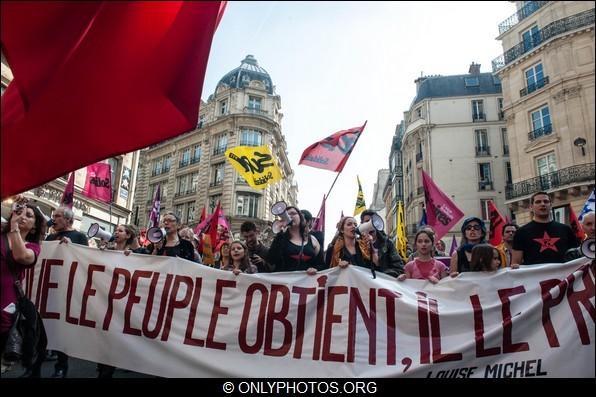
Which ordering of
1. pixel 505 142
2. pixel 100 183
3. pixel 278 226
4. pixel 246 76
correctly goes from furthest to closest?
pixel 246 76 < pixel 505 142 < pixel 100 183 < pixel 278 226

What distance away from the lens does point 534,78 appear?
23.8 metres

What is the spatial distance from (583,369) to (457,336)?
0.98m

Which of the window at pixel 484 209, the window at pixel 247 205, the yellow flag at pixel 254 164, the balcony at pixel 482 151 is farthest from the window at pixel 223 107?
the yellow flag at pixel 254 164

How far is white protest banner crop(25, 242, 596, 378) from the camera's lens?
3455 mm

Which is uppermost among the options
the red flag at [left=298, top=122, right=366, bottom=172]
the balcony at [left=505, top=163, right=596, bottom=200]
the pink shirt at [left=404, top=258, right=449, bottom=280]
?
the balcony at [left=505, top=163, right=596, bottom=200]

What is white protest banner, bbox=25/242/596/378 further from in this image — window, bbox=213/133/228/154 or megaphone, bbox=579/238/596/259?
window, bbox=213/133/228/154

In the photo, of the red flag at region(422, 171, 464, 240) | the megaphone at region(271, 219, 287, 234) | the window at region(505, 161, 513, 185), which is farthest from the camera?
the window at region(505, 161, 513, 185)

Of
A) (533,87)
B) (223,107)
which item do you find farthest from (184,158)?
(533,87)

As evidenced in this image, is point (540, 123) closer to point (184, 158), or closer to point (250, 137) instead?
point (250, 137)

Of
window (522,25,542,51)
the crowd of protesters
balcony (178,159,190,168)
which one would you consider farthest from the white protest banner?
balcony (178,159,190,168)

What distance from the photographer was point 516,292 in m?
3.73

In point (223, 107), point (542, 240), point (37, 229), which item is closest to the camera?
point (37, 229)

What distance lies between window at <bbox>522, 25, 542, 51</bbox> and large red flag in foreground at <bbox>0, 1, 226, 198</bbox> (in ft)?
89.8

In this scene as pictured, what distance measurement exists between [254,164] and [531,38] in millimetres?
23564
